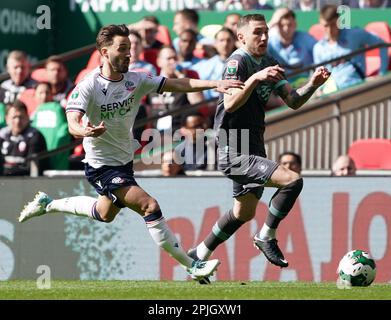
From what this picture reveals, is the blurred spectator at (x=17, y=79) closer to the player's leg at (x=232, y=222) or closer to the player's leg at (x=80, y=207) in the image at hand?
the player's leg at (x=80, y=207)

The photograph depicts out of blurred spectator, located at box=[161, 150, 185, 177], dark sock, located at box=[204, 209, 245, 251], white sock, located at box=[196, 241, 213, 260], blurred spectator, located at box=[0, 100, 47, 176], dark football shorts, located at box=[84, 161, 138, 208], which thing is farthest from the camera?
blurred spectator, located at box=[0, 100, 47, 176]

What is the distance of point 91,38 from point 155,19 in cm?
164

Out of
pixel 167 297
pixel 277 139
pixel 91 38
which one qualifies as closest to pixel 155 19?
pixel 91 38

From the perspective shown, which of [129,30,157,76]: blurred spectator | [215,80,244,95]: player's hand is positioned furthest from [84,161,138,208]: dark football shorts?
[129,30,157,76]: blurred spectator

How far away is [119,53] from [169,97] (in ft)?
19.3

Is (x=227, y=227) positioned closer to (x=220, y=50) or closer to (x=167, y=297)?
(x=167, y=297)

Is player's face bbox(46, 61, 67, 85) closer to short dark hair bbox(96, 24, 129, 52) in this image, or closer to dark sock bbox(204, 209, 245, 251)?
dark sock bbox(204, 209, 245, 251)

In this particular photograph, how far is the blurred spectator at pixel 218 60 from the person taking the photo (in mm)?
17156

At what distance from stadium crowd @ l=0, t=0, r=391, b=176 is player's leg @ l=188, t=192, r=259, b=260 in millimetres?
3265

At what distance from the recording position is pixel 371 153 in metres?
16.4

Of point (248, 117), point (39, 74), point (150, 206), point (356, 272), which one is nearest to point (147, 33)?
point (39, 74)

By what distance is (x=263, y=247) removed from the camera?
12.3 m

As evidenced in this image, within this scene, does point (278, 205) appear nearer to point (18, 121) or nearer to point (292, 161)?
point (292, 161)

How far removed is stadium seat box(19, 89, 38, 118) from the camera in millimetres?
17922
